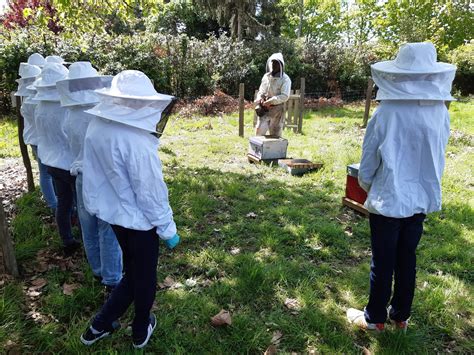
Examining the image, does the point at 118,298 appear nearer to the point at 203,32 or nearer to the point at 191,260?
the point at 191,260

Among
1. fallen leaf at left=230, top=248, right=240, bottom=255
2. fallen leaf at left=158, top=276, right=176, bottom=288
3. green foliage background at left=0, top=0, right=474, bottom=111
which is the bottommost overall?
fallen leaf at left=158, top=276, right=176, bottom=288

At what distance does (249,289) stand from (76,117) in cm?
223

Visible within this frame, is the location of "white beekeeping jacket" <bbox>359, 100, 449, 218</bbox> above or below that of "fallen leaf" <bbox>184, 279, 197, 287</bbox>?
above

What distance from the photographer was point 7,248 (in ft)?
11.5

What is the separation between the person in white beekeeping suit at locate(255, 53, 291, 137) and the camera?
292 inches

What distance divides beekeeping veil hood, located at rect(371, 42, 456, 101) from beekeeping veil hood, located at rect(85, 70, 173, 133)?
150 centimetres

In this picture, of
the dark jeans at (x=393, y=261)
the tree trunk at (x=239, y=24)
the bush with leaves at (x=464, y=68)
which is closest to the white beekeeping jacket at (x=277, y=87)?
the dark jeans at (x=393, y=261)

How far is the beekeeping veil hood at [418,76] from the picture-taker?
2.44 m

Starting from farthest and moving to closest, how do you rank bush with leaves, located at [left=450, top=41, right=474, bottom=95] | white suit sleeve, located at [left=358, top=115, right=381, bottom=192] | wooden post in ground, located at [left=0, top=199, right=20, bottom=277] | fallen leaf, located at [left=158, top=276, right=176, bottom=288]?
bush with leaves, located at [left=450, top=41, right=474, bottom=95]
fallen leaf, located at [left=158, top=276, right=176, bottom=288]
wooden post in ground, located at [left=0, top=199, right=20, bottom=277]
white suit sleeve, located at [left=358, top=115, right=381, bottom=192]

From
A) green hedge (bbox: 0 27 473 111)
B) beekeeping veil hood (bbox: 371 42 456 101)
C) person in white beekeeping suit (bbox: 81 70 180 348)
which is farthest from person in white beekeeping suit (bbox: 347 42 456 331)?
green hedge (bbox: 0 27 473 111)

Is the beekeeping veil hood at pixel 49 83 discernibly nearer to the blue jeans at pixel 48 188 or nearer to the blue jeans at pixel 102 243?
the blue jeans at pixel 102 243

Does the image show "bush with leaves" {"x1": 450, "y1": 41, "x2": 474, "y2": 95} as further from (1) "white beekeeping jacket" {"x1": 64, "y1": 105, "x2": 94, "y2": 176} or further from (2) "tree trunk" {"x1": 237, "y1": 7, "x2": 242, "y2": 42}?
(1) "white beekeeping jacket" {"x1": 64, "y1": 105, "x2": 94, "y2": 176}

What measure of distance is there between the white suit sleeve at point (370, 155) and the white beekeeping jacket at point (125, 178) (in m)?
1.45

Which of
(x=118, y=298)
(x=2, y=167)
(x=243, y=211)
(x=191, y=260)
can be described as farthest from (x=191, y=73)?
(x=118, y=298)
